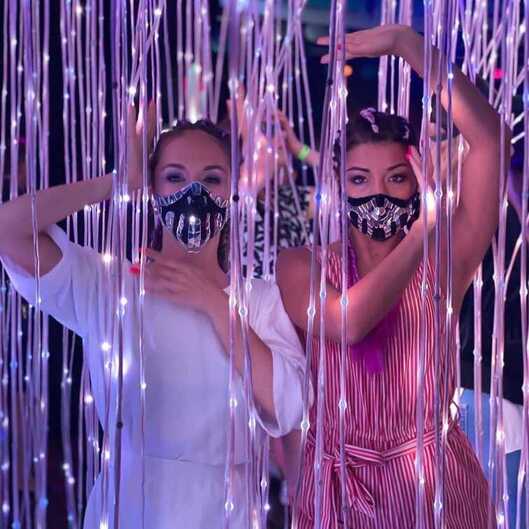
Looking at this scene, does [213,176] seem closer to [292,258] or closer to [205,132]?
[205,132]

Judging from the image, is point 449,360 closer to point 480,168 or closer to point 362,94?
point 480,168

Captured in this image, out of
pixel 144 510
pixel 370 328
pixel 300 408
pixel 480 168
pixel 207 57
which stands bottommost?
pixel 144 510

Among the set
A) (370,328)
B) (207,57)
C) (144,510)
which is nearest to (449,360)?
(370,328)

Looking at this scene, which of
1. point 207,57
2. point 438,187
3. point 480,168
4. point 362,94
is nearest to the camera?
point 438,187

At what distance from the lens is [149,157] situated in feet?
5.95

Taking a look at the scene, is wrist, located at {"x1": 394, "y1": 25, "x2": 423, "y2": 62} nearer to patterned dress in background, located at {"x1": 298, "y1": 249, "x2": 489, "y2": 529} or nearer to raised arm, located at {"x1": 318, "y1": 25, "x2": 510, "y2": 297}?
raised arm, located at {"x1": 318, "y1": 25, "x2": 510, "y2": 297}

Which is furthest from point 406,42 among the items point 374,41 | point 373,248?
point 373,248

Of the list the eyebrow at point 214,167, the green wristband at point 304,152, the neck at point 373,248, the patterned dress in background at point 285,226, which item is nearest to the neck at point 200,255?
the eyebrow at point 214,167

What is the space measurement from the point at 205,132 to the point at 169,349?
1.19 feet

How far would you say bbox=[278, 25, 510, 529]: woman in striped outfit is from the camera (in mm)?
1681

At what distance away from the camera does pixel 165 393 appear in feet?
5.53

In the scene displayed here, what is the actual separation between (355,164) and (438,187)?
20 cm

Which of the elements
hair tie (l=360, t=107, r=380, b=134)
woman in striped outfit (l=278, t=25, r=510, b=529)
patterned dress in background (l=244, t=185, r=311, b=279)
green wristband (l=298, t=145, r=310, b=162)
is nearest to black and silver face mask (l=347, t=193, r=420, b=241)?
woman in striped outfit (l=278, t=25, r=510, b=529)

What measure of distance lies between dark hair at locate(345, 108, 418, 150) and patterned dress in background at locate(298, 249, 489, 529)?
11.0 inches
